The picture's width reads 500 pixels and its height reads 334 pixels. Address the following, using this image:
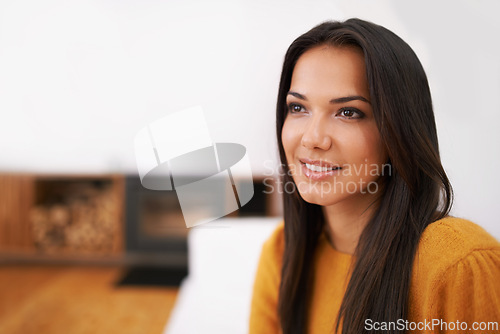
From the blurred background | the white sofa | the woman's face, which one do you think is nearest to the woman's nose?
the woman's face

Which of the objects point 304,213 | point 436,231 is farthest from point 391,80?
point 304,213

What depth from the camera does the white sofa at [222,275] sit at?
0.86 m

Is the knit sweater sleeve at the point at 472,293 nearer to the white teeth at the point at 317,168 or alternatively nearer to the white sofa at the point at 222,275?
the white teeth at the point at 317,168

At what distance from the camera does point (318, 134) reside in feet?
1.61

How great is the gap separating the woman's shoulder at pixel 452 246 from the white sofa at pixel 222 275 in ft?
1.55

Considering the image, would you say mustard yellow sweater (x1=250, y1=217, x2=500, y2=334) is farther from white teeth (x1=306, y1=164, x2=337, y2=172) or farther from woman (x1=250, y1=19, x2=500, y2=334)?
white teeth (x1=306, y1=164, x2=337, y2=172)

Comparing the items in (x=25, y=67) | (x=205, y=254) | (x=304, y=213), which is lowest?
(x=205, y=254)

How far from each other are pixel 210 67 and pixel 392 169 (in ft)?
1.20

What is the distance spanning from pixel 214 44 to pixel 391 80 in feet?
1.17

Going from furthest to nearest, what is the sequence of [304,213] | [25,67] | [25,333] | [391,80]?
[25,333], [25,67], [304,213], [391,80]

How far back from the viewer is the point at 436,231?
19.6 inches

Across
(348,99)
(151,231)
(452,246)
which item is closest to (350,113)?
(348,99)

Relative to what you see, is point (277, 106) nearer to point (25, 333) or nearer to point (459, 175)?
point (459, 175)

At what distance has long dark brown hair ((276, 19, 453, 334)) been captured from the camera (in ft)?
1.54
